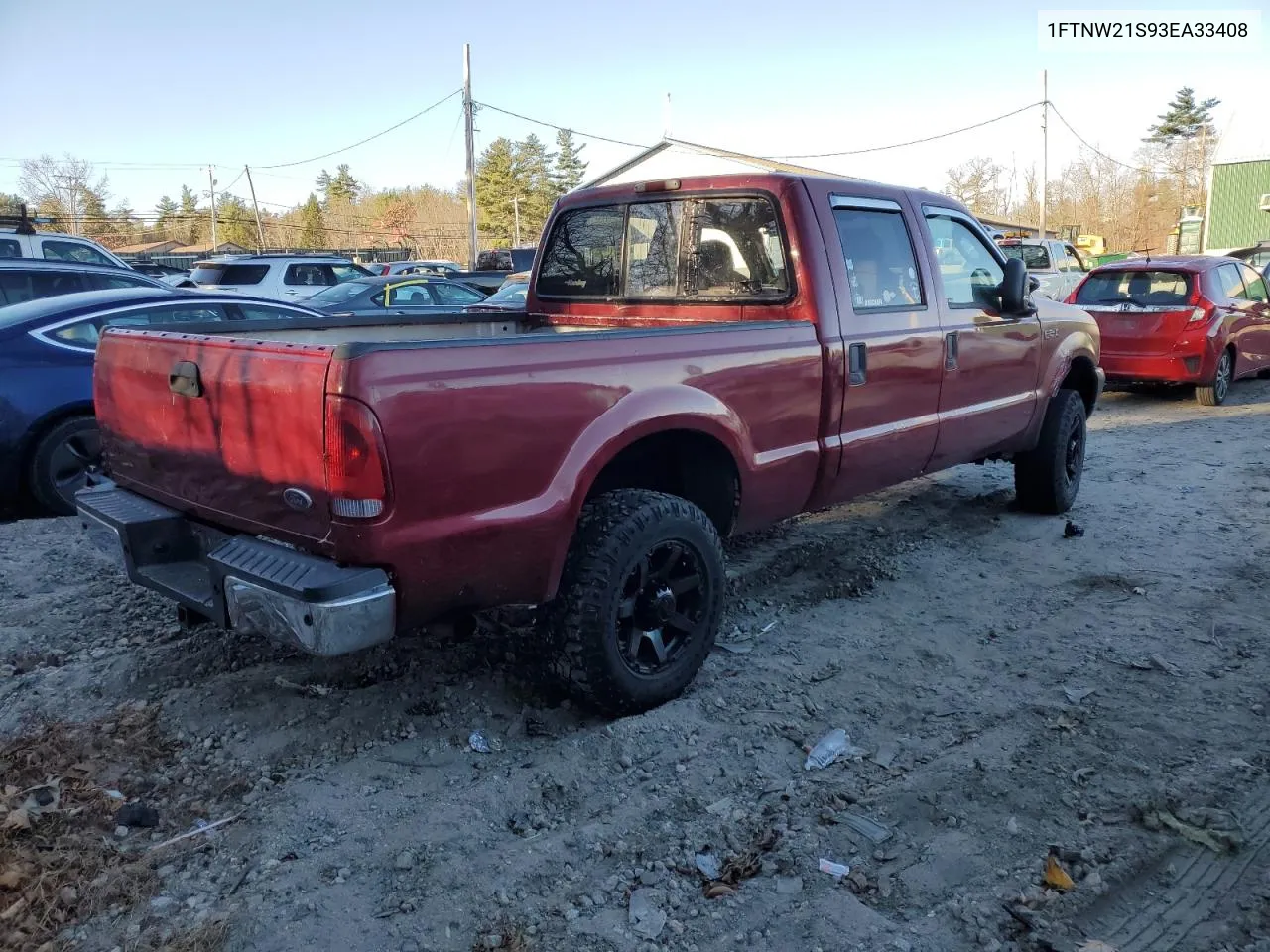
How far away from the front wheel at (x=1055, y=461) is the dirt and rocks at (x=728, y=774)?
1.10 m

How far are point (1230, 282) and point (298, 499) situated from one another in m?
11.5

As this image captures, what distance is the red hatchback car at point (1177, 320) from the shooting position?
10.3m

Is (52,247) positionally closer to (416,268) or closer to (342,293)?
(342,293)

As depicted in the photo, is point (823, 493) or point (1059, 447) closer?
point (823, 493)

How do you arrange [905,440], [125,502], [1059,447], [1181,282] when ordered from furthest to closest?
[1181,282] < [1059,447] < [905,440] < [125,502]

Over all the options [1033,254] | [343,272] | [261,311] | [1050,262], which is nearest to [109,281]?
[261,311]

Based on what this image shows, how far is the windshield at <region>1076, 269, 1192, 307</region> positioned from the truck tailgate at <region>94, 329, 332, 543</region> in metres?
10.3

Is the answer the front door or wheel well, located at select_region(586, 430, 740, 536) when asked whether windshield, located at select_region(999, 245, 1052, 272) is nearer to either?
the front door

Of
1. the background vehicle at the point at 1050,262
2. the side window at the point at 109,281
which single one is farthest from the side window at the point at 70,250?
the background vehicle at the point at 1050,262

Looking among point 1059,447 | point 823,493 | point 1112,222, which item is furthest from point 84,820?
point 1112,222

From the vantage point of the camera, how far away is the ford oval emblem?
275 centimetres

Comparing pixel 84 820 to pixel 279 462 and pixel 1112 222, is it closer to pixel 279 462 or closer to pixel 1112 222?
pixel 279 462

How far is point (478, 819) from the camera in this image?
288 centimetres

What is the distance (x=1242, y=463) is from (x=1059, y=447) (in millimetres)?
2830
